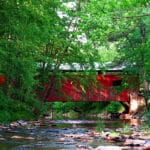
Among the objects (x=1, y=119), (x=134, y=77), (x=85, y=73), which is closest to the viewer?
(x=1, y=119)

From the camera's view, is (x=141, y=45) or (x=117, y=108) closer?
(x=141, y=45)

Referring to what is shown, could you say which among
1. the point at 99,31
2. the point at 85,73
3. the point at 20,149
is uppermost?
the point at 99,31

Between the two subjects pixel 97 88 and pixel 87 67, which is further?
pixel 97 88

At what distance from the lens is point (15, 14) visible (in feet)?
42.6

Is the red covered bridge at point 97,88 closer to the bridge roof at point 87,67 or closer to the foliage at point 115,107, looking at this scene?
the bridge roof at point 87,67

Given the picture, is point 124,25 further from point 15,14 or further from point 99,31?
point 15,14

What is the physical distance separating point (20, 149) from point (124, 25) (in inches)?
766

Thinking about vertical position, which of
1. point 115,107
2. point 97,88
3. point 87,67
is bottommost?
point 115,107

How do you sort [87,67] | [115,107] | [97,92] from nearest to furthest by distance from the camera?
[87,67], [97,92], [115,107]

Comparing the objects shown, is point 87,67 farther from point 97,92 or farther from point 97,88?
point 97,92

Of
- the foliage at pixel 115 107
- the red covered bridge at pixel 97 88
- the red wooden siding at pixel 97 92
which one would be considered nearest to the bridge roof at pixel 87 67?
the red covered bridge at pixel 97 88

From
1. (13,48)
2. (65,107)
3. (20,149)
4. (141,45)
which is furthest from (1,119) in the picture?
(65,107)

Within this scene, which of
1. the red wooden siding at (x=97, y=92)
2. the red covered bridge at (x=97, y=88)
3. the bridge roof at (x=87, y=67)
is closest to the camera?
the bridge roof at (x=87, y=67)

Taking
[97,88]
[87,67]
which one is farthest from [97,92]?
[87,67]
